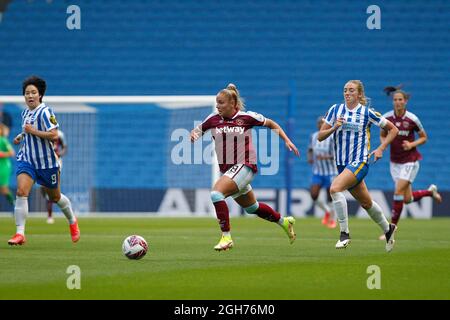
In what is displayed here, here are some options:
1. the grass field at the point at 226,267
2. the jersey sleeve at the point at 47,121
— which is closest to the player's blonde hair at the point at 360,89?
the grass field at the point at 226,267

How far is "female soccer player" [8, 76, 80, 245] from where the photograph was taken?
507 inches

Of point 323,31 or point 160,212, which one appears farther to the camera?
point 323,31

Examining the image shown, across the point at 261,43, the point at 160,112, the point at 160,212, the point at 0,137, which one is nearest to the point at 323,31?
the point at 261,43

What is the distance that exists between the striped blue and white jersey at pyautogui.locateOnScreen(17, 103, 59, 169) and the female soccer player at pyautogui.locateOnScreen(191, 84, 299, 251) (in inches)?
82.8

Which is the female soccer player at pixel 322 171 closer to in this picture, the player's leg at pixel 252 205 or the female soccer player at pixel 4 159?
the female soccer player at pixel 4 159

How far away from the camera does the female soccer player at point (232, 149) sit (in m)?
12.0

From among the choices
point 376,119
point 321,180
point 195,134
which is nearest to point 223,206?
point 195,134

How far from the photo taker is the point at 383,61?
26.8 metres

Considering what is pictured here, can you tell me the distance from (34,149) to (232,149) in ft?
9.11

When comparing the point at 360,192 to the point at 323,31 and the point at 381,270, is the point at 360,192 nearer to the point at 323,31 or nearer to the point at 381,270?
the point at 381,270

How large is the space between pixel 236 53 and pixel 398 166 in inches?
445

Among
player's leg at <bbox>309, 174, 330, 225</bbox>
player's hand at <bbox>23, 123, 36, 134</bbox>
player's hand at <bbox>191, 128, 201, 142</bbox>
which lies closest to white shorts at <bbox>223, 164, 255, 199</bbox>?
player's hand at <bbox>191, 128, 201, 142</bbox>

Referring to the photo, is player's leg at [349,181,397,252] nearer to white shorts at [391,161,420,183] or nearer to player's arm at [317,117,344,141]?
player's arm at [317,117,344,141]

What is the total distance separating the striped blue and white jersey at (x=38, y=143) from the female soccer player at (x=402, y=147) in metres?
5.67
